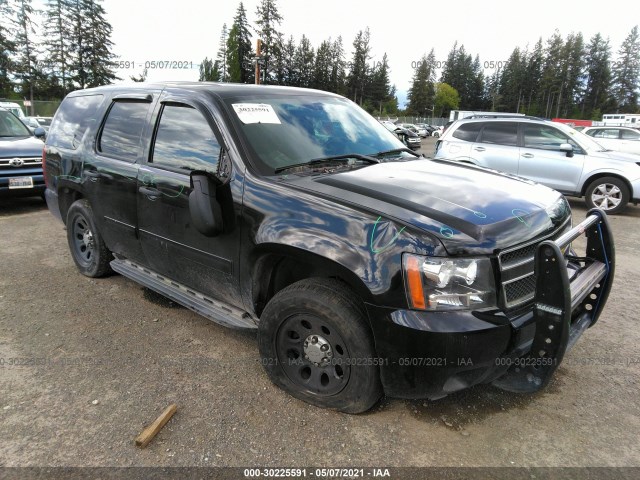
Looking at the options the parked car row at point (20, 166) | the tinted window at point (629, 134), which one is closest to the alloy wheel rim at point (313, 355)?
the parked car row at point (20, 166)

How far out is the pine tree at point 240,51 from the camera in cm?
6681

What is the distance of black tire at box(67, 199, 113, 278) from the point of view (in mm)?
4414

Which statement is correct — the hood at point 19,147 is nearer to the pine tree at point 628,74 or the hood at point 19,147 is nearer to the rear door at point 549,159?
the rear door at point 549,159

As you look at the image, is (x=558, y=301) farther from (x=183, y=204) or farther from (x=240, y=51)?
(x=240, y=51)

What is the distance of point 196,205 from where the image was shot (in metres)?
2.85

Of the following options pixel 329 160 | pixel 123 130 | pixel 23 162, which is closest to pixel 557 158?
pixel 329 160

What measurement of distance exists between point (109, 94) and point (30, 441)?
9.99ft

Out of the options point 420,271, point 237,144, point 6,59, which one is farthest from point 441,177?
point 6,59

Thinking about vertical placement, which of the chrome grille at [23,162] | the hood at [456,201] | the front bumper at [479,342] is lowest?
the front bumper at [479,342]

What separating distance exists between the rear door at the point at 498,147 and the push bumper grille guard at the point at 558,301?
6.78 metres

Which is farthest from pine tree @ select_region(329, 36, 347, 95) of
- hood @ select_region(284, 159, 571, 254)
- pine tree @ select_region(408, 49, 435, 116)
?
hood @ select_region(284, 159, 571, 254)

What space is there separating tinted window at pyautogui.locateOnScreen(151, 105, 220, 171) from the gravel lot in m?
1.38

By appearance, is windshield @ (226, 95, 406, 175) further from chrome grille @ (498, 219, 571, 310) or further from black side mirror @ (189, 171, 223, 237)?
chrome grille @ (498, 219, 571, 310)

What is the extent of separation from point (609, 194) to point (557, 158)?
1244 mm
